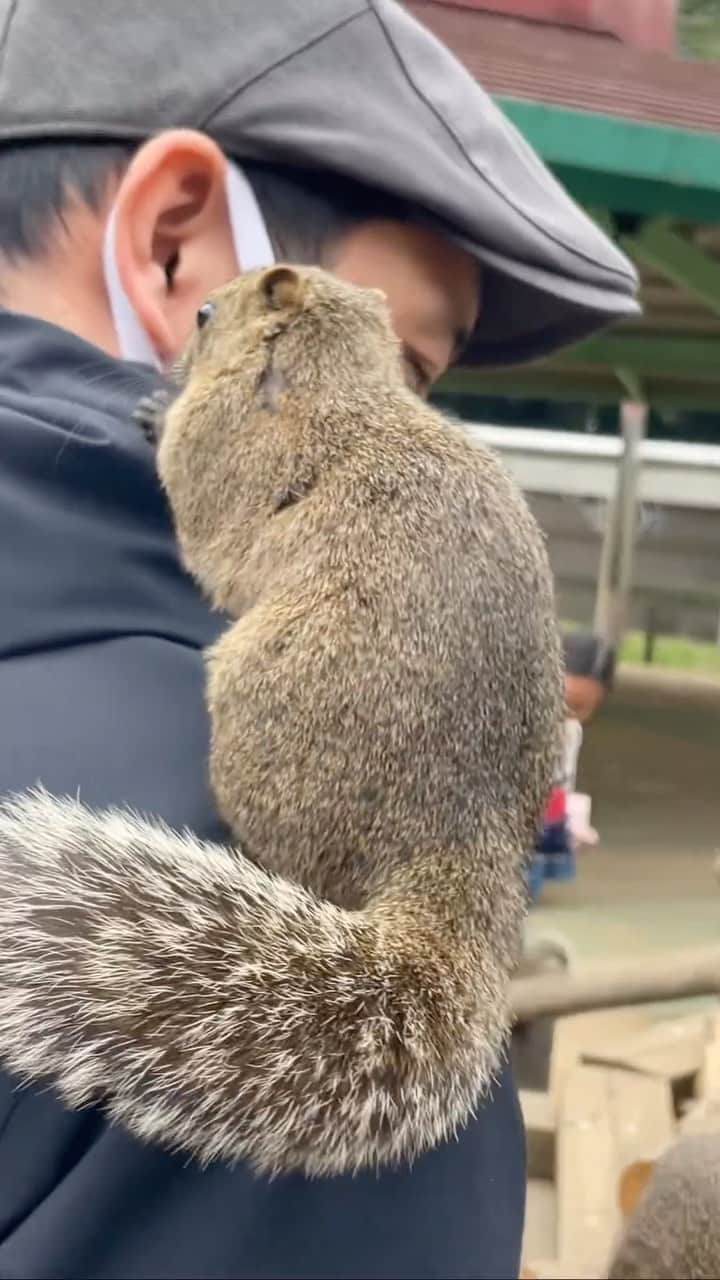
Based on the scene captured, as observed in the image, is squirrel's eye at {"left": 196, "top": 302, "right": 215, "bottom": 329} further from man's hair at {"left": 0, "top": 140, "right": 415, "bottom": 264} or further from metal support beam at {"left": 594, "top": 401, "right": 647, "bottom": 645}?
metal support beam at {"left": 594, "top": 401, "right": 647, "bottom": 645}

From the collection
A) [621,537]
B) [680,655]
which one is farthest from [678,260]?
[680,655]

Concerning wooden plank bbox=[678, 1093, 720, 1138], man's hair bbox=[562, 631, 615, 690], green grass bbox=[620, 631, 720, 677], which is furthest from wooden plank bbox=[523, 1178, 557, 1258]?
green grass bbox=[620, 631, 720, 677]

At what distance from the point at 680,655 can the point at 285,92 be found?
10.5m

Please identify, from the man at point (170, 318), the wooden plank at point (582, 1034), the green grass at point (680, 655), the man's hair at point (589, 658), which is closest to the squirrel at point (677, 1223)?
the wooden plank at point (582, 1034)

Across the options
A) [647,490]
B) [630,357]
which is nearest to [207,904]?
[630,357]

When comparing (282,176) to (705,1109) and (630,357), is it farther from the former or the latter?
(630,357)

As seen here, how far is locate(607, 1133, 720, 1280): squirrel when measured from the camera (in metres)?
1.76

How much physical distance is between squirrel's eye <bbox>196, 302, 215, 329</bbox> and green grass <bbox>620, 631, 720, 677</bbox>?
9.48m

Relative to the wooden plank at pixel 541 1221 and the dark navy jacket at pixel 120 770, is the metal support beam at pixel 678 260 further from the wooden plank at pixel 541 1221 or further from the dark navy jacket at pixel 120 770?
the dark navy jacket at pixel 120 770

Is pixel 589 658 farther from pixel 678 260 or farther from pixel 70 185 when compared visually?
pixel 70 185

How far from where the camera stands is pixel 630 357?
5.38 meters

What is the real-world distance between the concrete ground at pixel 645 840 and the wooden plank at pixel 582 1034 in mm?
175

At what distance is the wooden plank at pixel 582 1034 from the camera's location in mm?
2857

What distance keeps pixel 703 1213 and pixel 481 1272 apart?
128 cm
